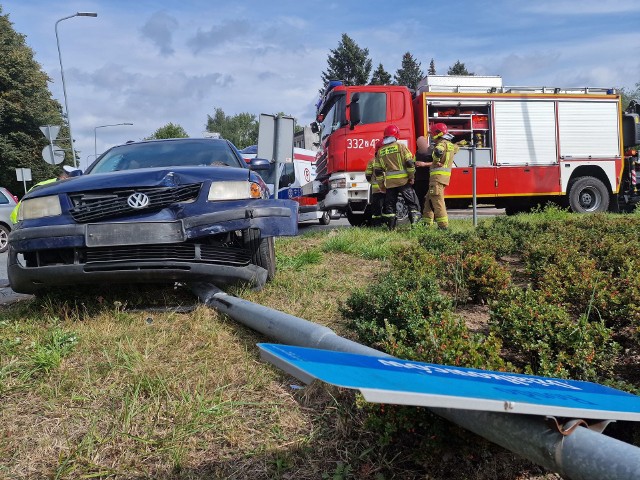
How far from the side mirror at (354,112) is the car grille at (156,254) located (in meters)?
7.19

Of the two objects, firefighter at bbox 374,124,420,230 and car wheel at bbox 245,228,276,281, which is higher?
firefighter at bbox 374,124,420,230

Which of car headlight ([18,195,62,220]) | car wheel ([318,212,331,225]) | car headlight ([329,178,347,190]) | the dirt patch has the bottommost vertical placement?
the dirt patch

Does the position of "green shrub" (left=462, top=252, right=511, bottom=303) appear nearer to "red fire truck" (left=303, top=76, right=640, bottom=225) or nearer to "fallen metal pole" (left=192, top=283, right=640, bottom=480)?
"fallen metal pole" (left=192, top=283, right=640, bottom=480)

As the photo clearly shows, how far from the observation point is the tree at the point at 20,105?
36625 millimetres

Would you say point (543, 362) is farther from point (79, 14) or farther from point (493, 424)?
point (79, 14)

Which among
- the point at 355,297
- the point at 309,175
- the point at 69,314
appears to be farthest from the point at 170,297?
the point at 309,175

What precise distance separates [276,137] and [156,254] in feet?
14.4

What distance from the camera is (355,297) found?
3.34 meters

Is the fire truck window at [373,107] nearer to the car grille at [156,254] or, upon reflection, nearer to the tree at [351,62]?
the car grille at [156,254]

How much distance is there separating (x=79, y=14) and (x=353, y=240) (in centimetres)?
2137

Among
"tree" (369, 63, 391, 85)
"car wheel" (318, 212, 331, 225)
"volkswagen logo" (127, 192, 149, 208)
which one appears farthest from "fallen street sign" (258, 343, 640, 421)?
"tree" (369, 63, 391, 85)

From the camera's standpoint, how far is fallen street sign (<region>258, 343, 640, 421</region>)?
42.6 inches

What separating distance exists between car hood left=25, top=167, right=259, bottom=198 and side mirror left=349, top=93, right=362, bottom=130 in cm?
679

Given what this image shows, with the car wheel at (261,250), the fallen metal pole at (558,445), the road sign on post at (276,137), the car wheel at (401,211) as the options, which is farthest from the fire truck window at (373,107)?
the fallen metal pole at (558,445)
